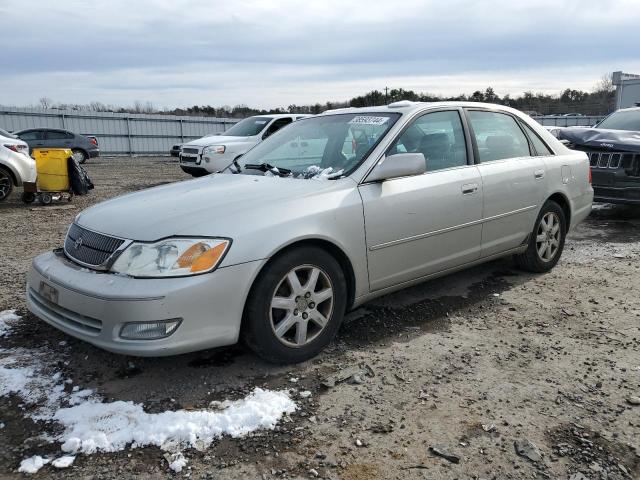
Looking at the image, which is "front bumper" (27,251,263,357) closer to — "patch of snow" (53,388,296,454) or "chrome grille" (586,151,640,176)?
"patch of snow" (53,388,296,454)

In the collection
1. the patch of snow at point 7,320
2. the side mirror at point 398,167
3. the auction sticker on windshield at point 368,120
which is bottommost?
the patch of snow at point 7,320

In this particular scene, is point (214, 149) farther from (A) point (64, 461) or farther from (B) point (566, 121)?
(B) point (566, 121)

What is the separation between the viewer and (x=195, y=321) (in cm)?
297

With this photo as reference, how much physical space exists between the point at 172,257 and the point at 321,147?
1.69 m

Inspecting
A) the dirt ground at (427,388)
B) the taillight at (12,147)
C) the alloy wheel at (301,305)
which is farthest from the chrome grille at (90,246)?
the taillight at (12,147)

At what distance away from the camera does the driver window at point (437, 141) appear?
4.11m

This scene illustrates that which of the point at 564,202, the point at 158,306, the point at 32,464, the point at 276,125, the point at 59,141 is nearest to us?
the point at 32,464

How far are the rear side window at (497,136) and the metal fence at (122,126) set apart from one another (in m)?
26.3

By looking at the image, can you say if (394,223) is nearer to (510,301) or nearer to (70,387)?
(510,301)

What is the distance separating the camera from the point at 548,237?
525 centimetres

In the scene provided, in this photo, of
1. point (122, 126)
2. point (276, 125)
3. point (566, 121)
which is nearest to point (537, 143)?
point (276, 125)

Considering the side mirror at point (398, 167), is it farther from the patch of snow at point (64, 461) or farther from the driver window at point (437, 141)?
the patch of snow at point (64, 461)

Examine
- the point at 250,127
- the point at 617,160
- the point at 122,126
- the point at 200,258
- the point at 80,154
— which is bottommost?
the point at 200,258

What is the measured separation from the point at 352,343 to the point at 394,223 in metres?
0.87
